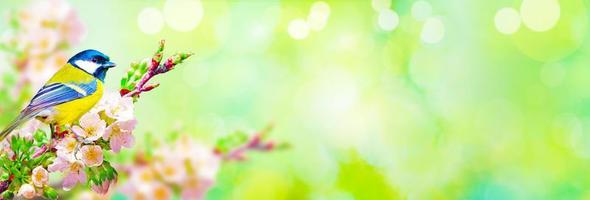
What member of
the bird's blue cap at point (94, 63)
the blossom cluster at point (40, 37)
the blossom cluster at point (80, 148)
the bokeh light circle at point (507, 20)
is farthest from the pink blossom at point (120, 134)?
the bokeh light circle at point (507, 20)

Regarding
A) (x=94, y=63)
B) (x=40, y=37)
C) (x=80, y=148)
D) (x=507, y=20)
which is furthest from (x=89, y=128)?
(x=507, y=20)

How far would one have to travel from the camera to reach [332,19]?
2.02 m

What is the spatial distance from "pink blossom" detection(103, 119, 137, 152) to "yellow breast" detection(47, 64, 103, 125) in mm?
39

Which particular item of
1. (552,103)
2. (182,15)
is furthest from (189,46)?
(552,103)

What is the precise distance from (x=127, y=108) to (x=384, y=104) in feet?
5.42

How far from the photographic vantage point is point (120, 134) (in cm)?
42

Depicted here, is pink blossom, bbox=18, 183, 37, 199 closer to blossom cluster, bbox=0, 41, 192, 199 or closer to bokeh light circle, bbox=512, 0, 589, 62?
blossom cluster, bbox=0, 41, 192, 199

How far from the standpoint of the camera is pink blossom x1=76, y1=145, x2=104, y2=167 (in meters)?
0.41

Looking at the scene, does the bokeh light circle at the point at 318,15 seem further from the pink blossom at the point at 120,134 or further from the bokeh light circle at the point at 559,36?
the pink blossom at the point at 120,134

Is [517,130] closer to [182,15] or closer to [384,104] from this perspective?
[384,104]

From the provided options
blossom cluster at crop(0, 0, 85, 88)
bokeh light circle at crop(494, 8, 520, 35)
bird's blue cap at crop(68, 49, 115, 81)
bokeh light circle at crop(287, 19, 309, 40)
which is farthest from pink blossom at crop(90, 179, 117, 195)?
bokeh light circle at crop(494, 8, 520, 35)

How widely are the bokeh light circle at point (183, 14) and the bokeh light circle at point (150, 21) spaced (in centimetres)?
2

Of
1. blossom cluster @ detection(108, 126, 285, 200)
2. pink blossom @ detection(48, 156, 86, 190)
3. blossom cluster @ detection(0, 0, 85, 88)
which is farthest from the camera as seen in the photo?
blossom cluster @ detection(108, 126, 285, 200)

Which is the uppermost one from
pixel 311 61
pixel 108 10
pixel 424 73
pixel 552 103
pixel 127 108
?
pixel 552 103
